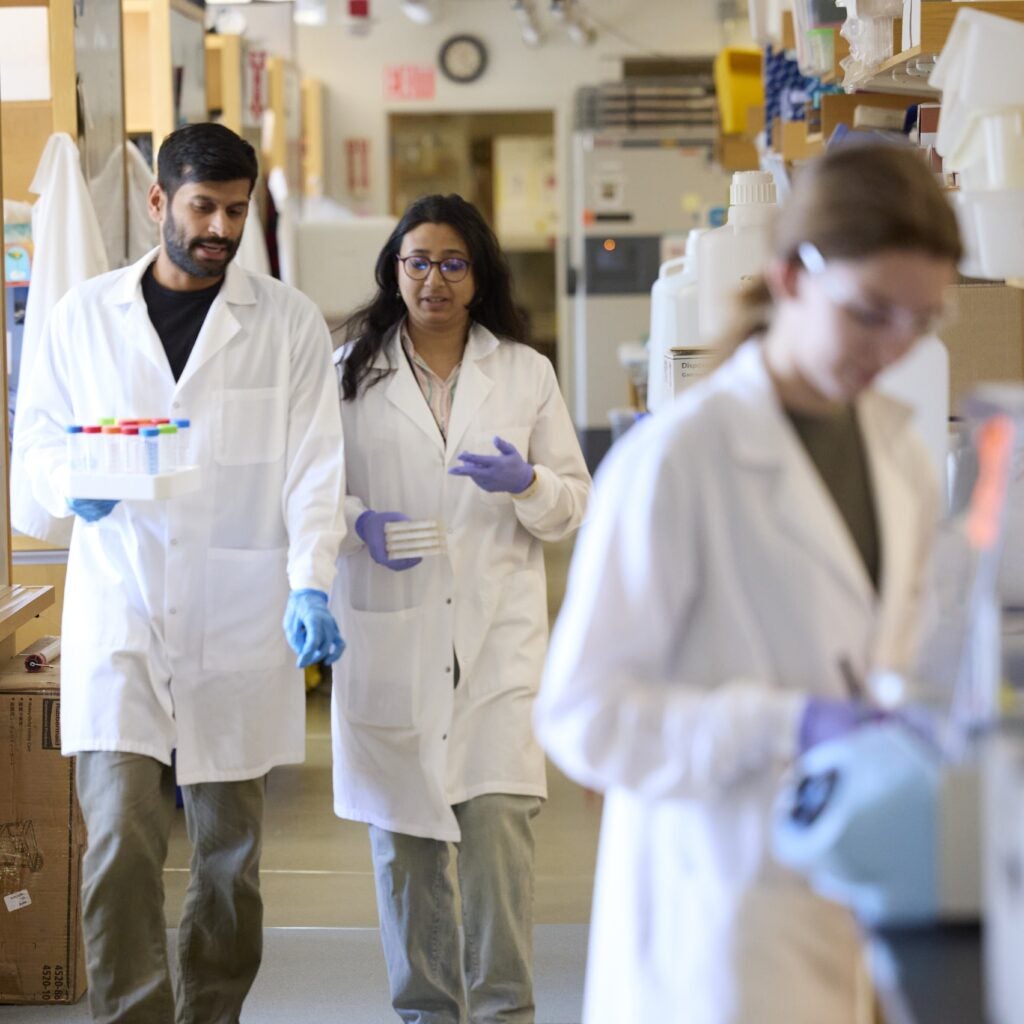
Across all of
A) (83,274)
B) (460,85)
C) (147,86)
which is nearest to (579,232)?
(460,85)

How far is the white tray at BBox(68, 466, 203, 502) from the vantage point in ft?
8.29

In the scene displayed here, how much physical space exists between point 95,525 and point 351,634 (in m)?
0.48

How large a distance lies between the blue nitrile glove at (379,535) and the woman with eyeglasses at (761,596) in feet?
4.28

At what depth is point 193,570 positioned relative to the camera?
8.91ft

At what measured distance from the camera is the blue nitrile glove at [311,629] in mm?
2562

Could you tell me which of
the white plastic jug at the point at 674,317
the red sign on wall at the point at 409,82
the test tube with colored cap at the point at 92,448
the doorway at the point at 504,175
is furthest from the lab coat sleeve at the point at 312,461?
the doorway at the point at 504,175

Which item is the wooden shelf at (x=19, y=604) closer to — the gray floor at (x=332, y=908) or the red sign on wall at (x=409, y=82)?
the gray floor at (x=332, y=908)

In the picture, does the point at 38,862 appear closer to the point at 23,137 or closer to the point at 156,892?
the point at 156,892

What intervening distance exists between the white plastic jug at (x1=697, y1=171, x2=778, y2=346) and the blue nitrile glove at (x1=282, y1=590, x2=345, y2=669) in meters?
0.91

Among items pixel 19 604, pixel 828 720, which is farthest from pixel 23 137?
pixel 828 720

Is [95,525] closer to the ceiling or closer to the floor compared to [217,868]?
closer to the ceiling

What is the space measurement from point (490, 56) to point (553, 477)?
809 centimetres

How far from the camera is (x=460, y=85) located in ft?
34.2

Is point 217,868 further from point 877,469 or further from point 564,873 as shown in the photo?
point 877,469
